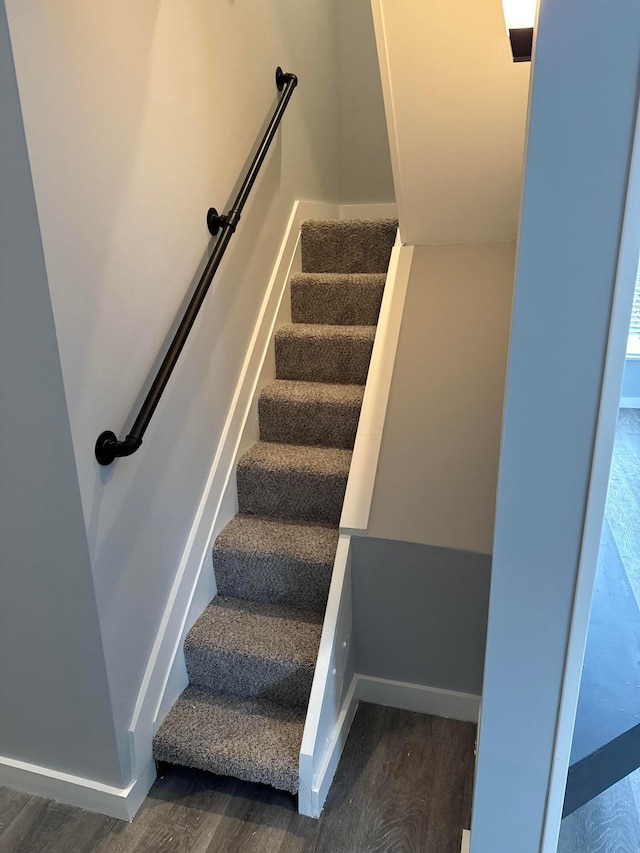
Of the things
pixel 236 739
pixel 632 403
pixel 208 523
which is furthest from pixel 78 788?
pixel 632 403

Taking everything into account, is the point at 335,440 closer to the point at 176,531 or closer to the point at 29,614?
the point at 176,531

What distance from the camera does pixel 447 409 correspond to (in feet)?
6.61

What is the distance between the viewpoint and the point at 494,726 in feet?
3.84

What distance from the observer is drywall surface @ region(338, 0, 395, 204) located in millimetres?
3320

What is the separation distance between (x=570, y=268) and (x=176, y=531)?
1.34m

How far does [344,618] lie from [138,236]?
1.23 meters

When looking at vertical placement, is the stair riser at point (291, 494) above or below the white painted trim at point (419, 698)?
above

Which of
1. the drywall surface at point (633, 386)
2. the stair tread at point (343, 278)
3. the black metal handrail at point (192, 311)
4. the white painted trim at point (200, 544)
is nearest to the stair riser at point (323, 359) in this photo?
the white painted trim at point (200, 544)

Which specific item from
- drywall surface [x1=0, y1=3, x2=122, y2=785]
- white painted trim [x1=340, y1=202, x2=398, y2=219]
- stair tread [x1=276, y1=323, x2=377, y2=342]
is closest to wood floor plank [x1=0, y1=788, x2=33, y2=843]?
drywall surface [x1=0, y1=3, x2=122, y2=785]

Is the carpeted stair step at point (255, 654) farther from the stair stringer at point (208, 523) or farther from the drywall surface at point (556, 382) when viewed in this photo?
the drywall surface at point (556, 382)

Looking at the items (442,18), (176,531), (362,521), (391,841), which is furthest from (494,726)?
(442,18)

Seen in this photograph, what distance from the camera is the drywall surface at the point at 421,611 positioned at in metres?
1.81

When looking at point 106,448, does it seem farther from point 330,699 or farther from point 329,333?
point 329,333

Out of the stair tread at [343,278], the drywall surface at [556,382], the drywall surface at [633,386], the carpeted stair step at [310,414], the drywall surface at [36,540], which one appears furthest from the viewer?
the drywall surface at [633,386]
